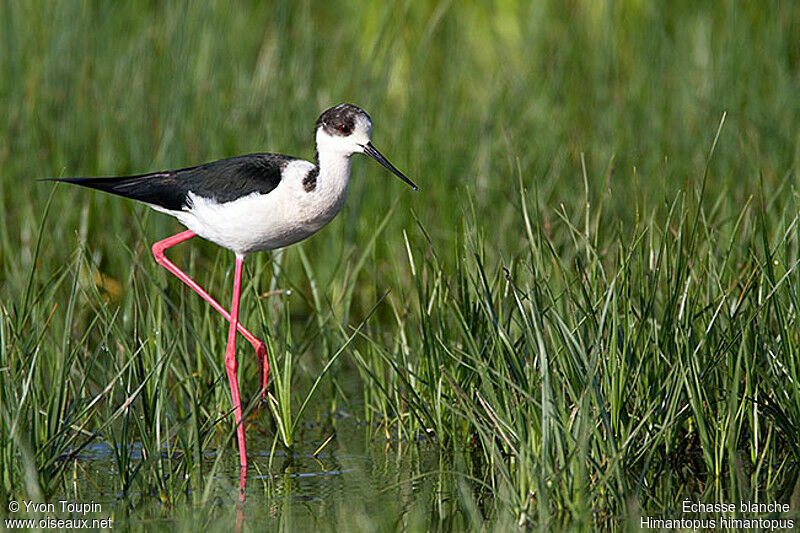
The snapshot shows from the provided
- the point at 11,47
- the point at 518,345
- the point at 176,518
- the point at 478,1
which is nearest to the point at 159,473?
the point at 176,518

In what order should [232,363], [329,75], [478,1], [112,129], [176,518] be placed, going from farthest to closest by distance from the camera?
[478,1] → [329,75] → [112,129] → [232,363] → [176,518]

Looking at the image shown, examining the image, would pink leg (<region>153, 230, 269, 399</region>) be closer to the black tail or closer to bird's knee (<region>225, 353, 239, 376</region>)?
bird's knee (<region>225, 353, 239, 376</region>)

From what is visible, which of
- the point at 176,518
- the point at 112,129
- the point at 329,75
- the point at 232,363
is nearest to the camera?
the point at 176,518

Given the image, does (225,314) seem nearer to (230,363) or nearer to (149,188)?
(230,363)

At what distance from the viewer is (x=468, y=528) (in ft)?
12.3

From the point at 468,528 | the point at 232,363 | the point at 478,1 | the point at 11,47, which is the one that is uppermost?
the point at 478,1

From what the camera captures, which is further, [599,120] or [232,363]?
[599,120]

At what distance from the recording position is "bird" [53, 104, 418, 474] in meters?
4.56

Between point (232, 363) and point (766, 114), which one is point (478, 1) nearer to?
point (766, 114)

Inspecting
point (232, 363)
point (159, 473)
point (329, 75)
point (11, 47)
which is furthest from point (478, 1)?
point (159, 473)

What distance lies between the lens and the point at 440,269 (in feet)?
14.8

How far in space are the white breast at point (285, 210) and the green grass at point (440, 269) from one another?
0.29 m

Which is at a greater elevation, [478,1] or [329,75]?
[478,1]

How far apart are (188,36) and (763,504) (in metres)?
4.37
